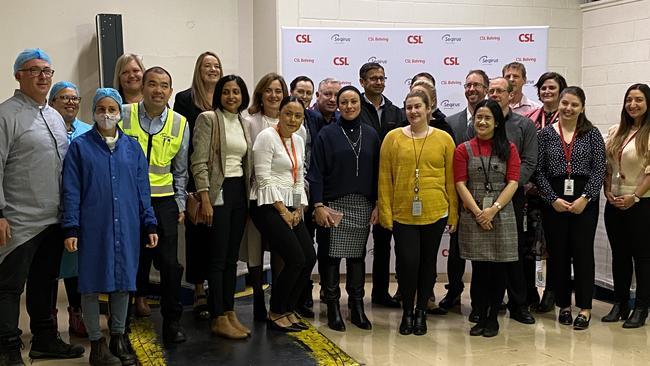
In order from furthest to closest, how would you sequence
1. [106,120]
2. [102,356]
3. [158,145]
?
[158,145], [102,356], [106,120]

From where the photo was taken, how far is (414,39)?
5.83 meters

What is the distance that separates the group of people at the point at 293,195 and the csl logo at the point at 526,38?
1.28 meters

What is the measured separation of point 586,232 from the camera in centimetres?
435

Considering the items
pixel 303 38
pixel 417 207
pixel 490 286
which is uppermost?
pixel 303 38

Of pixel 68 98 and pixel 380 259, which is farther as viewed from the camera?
pixel 380 259

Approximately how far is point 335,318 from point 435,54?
8.80 feet

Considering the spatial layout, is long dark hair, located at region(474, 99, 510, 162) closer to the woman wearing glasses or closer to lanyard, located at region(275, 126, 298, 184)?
lanyard, located at region(275, 126, 298, 184)

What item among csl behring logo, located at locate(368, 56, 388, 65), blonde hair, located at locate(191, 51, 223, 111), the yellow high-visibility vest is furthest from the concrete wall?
the yellow high-visibility vest

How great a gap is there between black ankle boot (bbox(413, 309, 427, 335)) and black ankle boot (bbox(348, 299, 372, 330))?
0.30m

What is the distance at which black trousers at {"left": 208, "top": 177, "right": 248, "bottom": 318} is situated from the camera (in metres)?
3.87

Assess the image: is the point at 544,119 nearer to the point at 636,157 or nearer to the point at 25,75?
the point at 636,157

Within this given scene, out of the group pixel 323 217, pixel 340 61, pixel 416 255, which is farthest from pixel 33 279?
pixel 340 61

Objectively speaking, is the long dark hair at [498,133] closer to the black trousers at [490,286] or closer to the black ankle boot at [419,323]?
the black trousers at [490,286]

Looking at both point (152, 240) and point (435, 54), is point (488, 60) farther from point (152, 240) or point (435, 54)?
point (152, 240)
